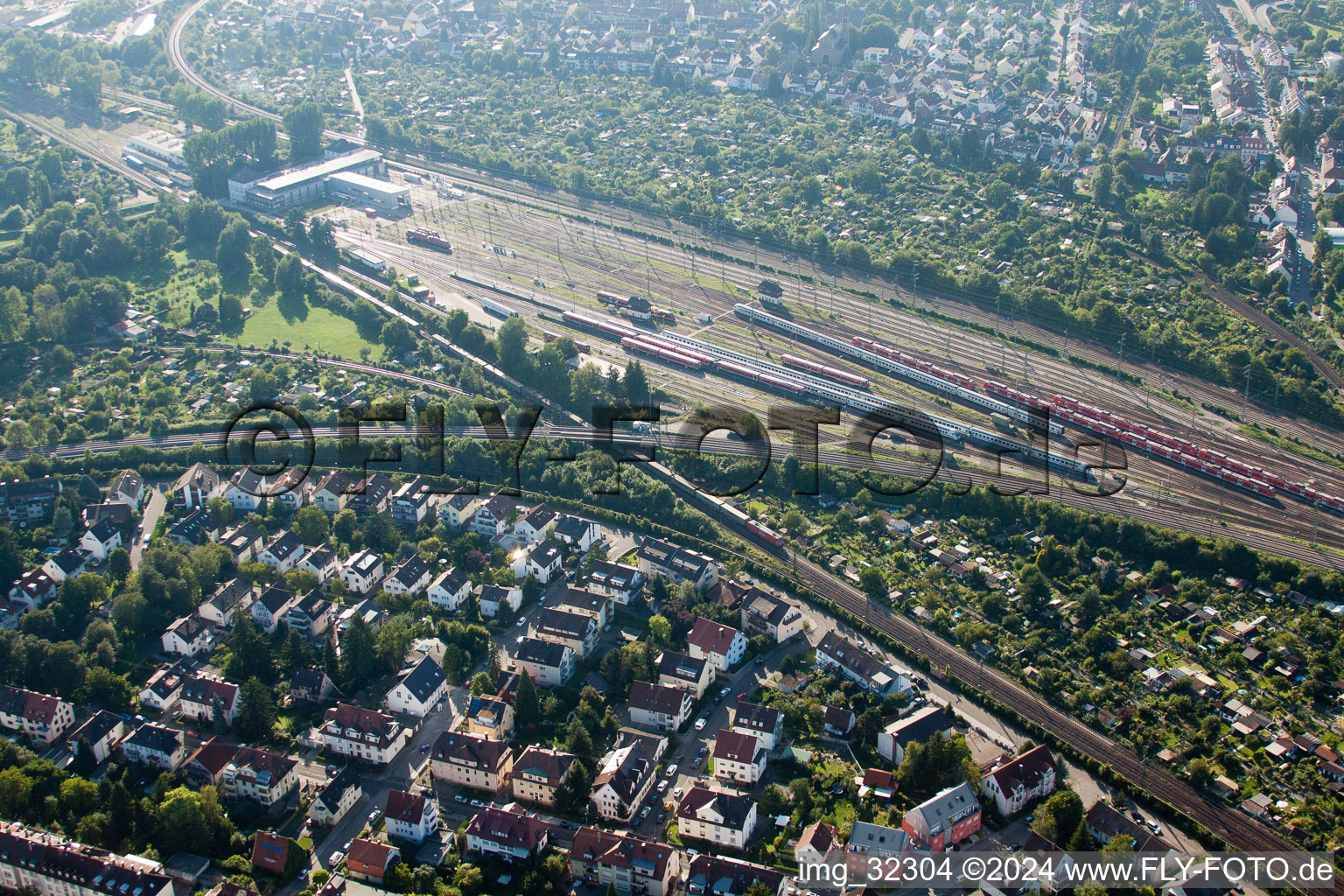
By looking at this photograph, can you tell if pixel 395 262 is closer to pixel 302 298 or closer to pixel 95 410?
pixel 302 298

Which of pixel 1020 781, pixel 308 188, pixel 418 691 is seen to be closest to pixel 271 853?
pixel 418 691

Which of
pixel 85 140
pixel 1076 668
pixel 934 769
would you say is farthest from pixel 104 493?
pixel 85 140

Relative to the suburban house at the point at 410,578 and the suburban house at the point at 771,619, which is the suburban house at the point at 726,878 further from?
the suburban house at the point at 410,578

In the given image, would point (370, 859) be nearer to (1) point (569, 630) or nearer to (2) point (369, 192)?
(1) point (569, 630)

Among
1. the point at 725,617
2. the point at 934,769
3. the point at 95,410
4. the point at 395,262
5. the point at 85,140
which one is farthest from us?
the point at 85,140

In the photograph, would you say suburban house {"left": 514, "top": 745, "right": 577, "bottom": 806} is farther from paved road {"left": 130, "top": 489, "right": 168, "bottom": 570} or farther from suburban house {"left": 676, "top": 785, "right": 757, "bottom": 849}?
paved road {"left": 130, "top": 489, "right": 168, "bottom": 570}

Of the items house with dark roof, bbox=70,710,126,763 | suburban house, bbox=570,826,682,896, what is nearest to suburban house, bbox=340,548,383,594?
house with dark roof, bbox=70,710,126,763
